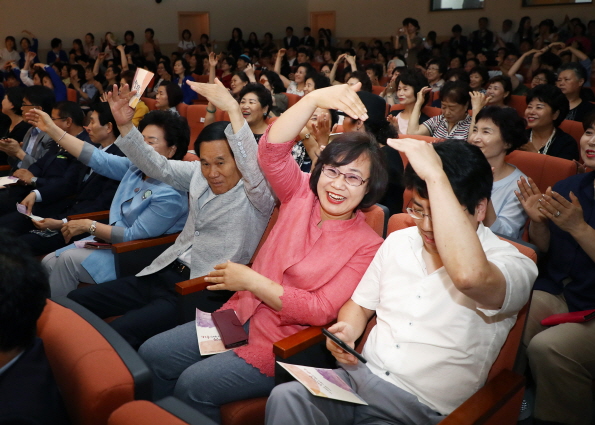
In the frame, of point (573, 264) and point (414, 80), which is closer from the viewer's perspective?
point (573, 264)

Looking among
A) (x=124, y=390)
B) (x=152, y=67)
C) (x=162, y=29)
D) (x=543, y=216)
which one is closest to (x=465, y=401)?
(x=124, y=390)

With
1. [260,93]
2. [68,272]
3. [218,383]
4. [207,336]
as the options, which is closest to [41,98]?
[260,93]

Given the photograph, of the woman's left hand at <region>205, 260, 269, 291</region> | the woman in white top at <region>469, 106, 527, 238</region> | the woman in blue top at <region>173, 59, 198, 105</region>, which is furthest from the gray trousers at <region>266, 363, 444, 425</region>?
the woman in blue top at <region>173, 59, 198, 105</region>

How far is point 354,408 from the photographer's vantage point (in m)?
1.40

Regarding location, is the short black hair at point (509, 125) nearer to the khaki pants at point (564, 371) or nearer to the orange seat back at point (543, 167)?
the orange seat back at point (543, 167)

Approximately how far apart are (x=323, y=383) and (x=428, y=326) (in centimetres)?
33

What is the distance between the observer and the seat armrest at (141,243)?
2203 mm

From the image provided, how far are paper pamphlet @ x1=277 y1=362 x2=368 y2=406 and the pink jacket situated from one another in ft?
0.69

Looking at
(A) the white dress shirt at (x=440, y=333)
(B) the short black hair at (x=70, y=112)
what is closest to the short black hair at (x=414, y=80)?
(B) the short black hair at (x=70, y=112)

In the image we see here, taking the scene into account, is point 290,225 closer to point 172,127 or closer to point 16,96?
point 172,127

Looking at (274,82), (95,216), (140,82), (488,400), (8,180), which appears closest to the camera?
(488,400)

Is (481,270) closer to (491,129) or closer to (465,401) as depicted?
(465,401)

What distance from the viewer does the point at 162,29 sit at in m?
12.6

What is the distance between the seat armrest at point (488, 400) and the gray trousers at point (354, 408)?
13 cm
